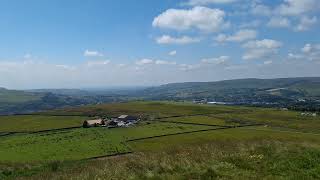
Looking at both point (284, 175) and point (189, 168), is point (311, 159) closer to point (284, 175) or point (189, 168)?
point (284, 175)

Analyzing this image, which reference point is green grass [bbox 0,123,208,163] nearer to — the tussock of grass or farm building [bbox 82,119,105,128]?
farm building [bbox 82,119,105,128]

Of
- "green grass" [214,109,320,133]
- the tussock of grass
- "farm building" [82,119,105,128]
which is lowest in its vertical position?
"green grass" [214,109,320,133]

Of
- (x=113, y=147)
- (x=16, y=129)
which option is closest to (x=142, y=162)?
(x=113, y=147)

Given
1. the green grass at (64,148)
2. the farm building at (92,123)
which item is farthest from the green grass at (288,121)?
the farm building at (92,123)

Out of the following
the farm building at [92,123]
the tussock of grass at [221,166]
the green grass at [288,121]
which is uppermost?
the tussock of grass at [221,166]

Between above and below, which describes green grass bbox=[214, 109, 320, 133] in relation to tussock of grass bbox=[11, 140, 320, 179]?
below

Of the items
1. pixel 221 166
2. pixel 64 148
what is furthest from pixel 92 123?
pixel 221 166

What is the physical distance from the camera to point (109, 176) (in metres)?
15.3

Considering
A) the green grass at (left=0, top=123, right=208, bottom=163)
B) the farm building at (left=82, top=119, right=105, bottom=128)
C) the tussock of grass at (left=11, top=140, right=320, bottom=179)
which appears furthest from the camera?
the farm building at (left=82, top=119, right=105, bottom=128)

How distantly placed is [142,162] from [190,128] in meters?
85.5

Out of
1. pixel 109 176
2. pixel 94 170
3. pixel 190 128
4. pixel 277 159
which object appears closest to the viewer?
pixel 109 176

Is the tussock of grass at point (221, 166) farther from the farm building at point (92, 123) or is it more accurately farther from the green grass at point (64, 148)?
the farm building at point (92, 123)

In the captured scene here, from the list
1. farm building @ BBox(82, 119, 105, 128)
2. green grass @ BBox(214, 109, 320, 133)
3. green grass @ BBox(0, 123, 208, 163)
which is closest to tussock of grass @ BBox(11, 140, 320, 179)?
green grass @ BBox(0, 123, 208, 163)

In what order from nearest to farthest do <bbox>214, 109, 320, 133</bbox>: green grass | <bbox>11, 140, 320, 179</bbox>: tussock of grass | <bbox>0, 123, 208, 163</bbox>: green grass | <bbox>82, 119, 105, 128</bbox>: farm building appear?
<bbox>11, 140, 320, 179</bbox>: tussock of grass < <bbox>0, 123, 208, 163</bbox>: green grass < <bbox>82, 119, 105, 128</bbox>: farm building < <bbox>214, 109, 320, 133</bbox>: green grass
